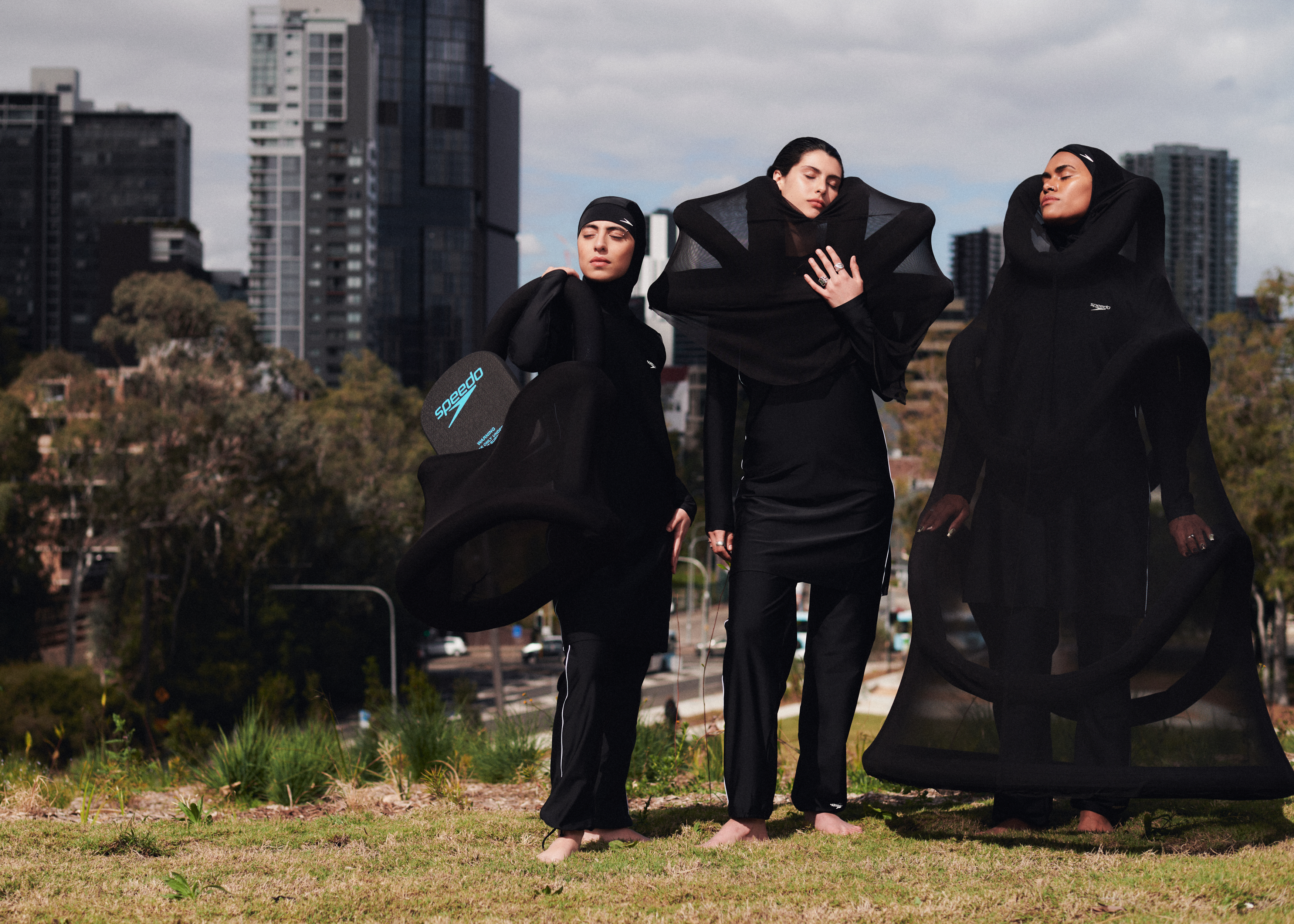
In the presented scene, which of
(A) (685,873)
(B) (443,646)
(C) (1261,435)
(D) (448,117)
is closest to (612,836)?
(A) (685,873)

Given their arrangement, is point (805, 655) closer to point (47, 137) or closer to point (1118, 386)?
point (1118, 386)

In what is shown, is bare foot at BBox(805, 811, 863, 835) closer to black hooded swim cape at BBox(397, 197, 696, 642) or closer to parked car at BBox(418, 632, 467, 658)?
black hooded swim cape at BBox(397, 197, 696, 642)

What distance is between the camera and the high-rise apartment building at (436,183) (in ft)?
348

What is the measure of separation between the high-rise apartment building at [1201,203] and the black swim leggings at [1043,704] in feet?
300

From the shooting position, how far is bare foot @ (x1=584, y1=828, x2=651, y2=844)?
4.47 metres

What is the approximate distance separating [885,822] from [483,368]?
7.51 feet

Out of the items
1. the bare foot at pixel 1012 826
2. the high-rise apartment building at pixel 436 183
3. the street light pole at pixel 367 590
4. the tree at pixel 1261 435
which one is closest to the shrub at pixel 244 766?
the bare foot at pixel 1012 826

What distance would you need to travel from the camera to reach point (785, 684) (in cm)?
466

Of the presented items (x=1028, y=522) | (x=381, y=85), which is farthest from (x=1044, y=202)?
(x=381, y=85)

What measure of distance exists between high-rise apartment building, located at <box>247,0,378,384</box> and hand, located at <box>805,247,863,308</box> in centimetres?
10619

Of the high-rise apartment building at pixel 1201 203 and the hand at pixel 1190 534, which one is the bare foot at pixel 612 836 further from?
the high-rise apartment building at pixel 1201 203

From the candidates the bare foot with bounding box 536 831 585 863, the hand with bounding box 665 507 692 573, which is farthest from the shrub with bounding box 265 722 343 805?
the hand with bounding box 665 507 692 573

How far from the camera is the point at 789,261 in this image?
4637mm

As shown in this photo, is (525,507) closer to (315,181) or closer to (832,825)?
(832,825)
